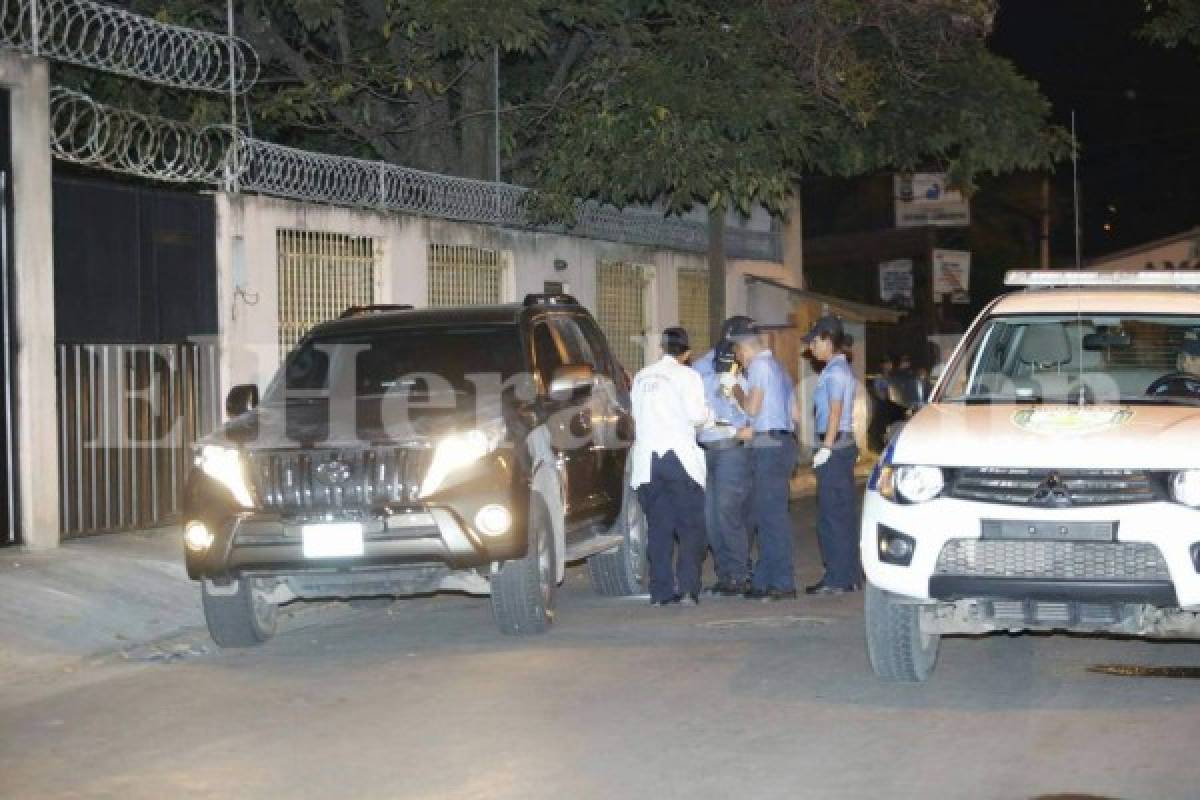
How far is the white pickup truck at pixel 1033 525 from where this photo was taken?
7527mm

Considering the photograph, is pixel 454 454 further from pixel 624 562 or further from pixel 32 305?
pixel 32 305

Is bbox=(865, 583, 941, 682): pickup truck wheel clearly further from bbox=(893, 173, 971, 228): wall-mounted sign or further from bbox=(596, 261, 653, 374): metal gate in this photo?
bbox=(893, 173, 971, 228): wall-mounted sign

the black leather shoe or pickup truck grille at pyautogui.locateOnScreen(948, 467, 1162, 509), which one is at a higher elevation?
pickup truck grille at pyautogui.locateOnScreen(948, 467, 1162, 509)

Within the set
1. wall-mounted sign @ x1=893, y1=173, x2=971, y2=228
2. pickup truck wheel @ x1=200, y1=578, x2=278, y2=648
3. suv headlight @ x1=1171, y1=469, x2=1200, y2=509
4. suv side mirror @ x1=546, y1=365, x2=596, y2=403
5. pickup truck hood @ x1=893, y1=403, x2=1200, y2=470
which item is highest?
wall-mounted sign @ x1=893, y1=173, x2=971, y2=228

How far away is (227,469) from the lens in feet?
31.8

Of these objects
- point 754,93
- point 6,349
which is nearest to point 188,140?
point 6,349

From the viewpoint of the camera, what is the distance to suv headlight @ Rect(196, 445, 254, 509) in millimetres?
9617

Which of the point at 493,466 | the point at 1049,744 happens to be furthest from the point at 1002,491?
the point at 493,466

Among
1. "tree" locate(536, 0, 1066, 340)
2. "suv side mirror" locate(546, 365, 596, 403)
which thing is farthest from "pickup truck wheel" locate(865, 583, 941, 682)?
"tree" locate(536, 0, 1066, 340)

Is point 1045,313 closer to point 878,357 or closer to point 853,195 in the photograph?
point 878,357

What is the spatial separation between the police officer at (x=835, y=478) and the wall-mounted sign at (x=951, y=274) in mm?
26026

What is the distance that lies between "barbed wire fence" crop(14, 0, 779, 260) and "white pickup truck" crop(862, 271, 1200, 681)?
282 inches

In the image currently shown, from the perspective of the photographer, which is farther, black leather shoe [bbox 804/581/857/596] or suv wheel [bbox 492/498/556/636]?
black leather shoe [bbox 804/581/857/596]

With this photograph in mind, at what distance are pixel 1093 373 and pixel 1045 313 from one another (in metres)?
0.47
